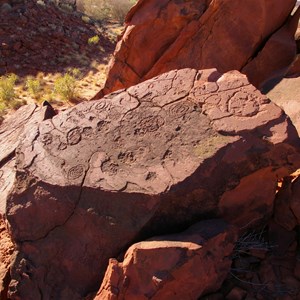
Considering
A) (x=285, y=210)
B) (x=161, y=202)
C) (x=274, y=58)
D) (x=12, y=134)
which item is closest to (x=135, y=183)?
(x=161, y=202)

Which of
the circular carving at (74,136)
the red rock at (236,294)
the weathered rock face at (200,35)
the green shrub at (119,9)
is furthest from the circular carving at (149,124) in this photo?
the green shrub at (119,9)

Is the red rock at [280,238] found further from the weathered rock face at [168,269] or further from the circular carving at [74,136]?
the circular carving at [74,136]

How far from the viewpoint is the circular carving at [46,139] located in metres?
3.32

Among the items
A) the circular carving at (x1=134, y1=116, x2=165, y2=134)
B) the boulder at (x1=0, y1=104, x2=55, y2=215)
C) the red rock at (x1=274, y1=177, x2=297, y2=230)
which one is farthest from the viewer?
the boulder at (x1=0, y1=104, x2=55, y2=215)

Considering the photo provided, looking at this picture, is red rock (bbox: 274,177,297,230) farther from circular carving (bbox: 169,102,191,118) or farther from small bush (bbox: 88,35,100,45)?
small bush (bbox: 88,35,100,45)

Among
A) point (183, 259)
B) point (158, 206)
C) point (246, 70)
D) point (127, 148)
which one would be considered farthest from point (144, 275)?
point (246, 70)

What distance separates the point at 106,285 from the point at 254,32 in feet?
13.5

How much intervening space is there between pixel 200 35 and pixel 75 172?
3482 millimetres

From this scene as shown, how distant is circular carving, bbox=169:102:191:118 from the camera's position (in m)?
3.27

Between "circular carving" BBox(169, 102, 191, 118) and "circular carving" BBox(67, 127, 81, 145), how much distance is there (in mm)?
806

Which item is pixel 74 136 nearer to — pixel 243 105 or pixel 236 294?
pixel 243 105

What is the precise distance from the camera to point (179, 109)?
330cm

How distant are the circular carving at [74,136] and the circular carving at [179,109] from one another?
2.65ft

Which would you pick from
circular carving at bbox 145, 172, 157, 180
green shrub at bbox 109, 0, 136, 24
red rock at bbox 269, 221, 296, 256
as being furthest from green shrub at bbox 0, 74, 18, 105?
green shrub at bbox 109, 0, 136, 24
